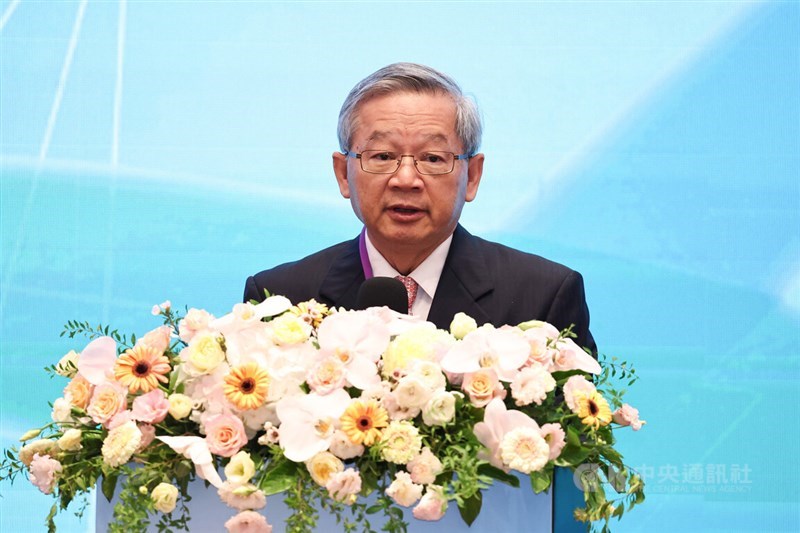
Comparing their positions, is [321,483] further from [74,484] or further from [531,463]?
[74,484]

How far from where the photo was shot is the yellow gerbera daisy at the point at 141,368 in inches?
49.8

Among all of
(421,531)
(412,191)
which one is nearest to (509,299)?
(412,191)

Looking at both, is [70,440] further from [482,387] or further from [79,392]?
[482,387]

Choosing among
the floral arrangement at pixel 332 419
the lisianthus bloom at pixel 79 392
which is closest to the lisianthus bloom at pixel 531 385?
the floral arrangement at pixel 332 419

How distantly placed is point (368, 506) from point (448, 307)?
1042 mm

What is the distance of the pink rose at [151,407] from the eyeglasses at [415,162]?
994 mm

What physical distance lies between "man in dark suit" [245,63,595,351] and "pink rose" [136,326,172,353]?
89 centimetres

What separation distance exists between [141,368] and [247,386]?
6.2 inches

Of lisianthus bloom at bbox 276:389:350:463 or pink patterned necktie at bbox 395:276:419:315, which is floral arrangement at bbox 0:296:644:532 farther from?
pink patterned necktie at bbox 395:276:419:315

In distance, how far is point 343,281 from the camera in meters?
2.35

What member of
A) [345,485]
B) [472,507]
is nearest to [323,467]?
[345,485]

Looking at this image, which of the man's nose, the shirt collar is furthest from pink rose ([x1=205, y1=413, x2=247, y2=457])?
the shirt collar

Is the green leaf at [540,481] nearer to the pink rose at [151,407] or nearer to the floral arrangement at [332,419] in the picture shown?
the floral arrangement at [332,419]

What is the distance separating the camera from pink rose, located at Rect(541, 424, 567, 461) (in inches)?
47.7
